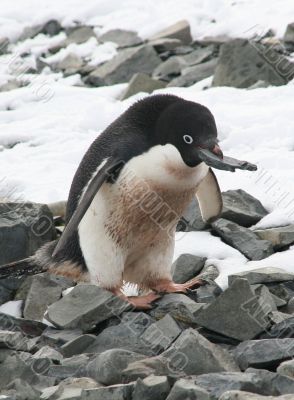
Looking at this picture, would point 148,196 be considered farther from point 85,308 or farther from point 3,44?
point 3,44

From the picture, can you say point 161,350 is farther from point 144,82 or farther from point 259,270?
point 144,82

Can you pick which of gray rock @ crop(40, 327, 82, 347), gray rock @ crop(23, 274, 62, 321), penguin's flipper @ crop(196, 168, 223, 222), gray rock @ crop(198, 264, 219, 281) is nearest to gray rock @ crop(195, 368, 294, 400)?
gray rock @ crop(40, 327, 82, 347)

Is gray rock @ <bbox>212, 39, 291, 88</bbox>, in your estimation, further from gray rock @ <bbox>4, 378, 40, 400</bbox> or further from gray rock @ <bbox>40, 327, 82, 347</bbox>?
gray rock @ <bbox>4, 378, 40, 400</bbox>

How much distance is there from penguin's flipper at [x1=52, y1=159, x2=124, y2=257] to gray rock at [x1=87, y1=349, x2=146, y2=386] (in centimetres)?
108

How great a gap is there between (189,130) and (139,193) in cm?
42

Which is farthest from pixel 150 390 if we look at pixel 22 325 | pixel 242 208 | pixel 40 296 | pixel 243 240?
pixel 242 208

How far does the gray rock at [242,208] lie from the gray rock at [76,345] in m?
1.84

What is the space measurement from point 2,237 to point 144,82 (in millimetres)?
4419

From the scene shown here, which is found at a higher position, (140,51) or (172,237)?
(172,237)

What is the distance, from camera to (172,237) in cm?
554

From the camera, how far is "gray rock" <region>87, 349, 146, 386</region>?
158 inches

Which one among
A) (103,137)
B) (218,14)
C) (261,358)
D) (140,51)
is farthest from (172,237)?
Result: (218,14)

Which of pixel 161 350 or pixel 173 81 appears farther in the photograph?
pixel 173 81

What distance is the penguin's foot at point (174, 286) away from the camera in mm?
5445
